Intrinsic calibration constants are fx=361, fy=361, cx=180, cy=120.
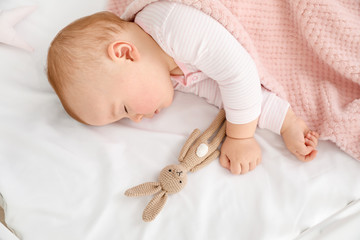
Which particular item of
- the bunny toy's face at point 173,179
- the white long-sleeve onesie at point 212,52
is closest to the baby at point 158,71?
the white long-sleeve onesie at point 212,52

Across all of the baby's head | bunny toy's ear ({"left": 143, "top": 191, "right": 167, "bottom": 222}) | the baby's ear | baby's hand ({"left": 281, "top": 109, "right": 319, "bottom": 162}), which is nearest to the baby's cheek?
the baby's head

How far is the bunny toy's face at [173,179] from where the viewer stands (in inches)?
36.4

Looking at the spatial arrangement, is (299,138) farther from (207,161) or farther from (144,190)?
(144,190)

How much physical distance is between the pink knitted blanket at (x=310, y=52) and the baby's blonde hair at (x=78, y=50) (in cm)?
15

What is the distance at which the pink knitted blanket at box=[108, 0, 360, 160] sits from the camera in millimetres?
995

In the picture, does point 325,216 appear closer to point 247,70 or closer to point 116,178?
point 247,70

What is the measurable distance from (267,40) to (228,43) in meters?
0.22

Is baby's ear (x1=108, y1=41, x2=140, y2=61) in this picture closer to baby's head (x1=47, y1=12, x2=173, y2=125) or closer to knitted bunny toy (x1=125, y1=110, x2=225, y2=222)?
baby's head (x1=47, y1=12, x2=173, y2=125)

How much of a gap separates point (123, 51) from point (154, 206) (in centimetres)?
40

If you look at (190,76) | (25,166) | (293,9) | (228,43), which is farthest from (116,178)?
(293,9)

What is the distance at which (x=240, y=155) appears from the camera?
97 centimetres

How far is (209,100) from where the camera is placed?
3.64ft

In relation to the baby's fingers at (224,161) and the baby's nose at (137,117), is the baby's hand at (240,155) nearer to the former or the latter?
the baby's fingers at (224,161)

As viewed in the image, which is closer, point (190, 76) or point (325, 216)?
point (325, 216)
